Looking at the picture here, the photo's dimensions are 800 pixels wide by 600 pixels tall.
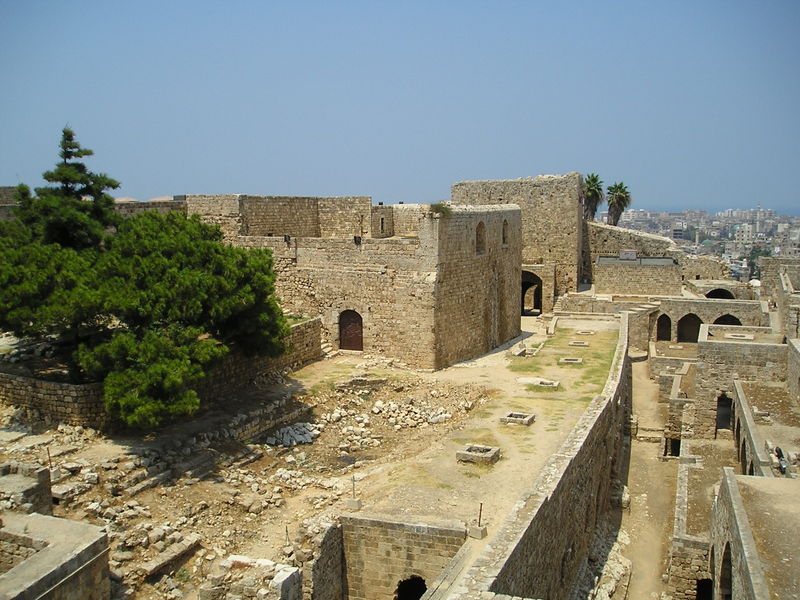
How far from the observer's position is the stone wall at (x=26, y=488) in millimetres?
10508

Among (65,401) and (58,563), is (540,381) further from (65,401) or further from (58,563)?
(58,563)

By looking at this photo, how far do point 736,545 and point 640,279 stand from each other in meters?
23.3

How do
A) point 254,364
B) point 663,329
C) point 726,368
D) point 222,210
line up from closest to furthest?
point 254,364 < point 726,368 < point 222,210 < point 663,329

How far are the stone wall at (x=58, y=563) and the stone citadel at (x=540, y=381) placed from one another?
0.03m

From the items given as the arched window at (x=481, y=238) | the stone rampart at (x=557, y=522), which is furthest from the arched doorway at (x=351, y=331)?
the stone rampart at (x=557, y=522)

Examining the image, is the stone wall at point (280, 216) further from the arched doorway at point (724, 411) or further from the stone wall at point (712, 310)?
the stone wall at point (712, 310)

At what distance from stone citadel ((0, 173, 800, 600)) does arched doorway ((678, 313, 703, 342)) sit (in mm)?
85

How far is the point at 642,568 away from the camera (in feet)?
51.1

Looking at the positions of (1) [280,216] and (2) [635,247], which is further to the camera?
(2) [635,247]

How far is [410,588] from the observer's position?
1201 centimetres

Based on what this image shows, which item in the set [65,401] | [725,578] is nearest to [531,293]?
[725,578]

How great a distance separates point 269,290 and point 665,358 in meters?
16.3

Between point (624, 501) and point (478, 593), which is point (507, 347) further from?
point (478, 593)

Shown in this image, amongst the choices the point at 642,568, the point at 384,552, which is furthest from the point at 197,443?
the point at 642,568
